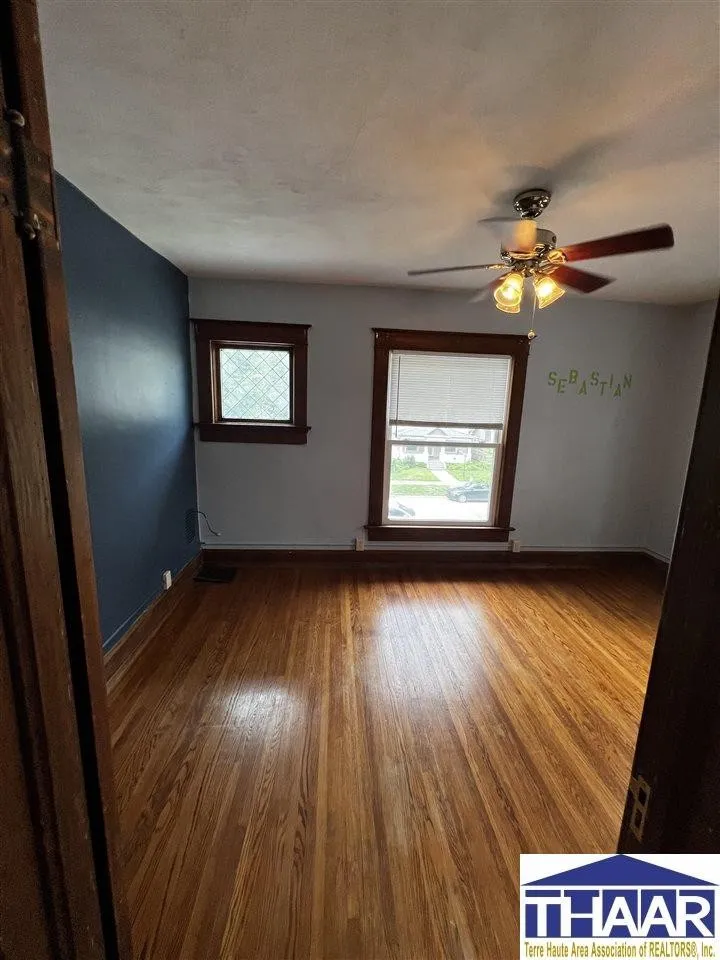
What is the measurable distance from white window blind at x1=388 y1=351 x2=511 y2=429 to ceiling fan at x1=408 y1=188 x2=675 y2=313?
53.6 inches

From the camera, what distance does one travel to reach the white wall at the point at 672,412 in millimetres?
3465

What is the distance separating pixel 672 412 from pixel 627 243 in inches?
117

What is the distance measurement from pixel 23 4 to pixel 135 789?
2158 mm

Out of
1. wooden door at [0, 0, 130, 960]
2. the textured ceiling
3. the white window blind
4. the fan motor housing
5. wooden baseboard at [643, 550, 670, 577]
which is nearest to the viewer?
wooden door at [0, 0, 130, 960]

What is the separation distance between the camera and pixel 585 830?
1.45 m

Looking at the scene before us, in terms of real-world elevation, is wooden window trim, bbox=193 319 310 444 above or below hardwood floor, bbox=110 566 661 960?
above

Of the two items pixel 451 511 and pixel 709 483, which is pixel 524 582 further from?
pixel 709 483

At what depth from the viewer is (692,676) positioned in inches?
21.1

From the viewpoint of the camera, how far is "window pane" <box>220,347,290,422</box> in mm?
3312

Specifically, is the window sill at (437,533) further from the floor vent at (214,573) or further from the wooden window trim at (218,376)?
the floor vent at (214,573)

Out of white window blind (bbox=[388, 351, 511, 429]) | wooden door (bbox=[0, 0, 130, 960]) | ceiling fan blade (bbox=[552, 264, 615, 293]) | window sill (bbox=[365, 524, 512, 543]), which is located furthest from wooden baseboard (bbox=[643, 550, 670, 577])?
wooden door (bbox=[0, 0, 130, 960])

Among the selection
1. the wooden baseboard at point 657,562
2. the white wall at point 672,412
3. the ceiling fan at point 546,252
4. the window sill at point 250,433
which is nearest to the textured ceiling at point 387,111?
the ceiling fan at point 546,252

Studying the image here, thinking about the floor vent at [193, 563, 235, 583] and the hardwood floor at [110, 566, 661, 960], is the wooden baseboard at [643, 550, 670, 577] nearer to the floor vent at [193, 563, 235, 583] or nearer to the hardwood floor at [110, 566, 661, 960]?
A: the hardwood floor at [110, 566, 661, 960]

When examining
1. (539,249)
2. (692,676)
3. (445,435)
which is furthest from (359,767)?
(445,435)
